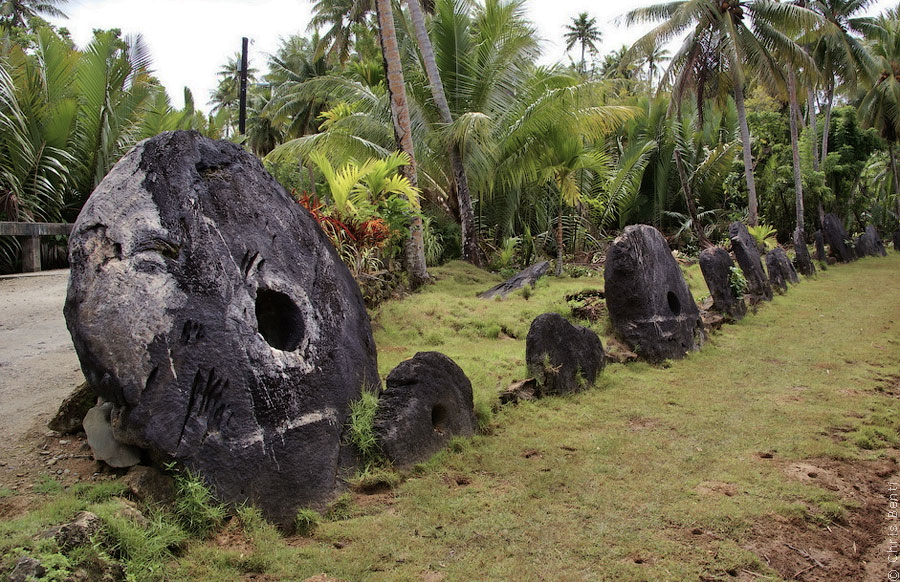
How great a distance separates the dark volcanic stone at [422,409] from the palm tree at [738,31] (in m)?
16.8

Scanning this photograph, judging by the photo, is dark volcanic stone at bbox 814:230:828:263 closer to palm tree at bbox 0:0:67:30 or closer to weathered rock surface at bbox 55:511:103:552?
weathered rock surface at bbox 55:511:103:552

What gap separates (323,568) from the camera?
305 centimetres

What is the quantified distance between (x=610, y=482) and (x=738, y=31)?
60.3 feet

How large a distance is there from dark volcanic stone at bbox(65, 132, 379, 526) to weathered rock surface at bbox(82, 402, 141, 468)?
19 cm

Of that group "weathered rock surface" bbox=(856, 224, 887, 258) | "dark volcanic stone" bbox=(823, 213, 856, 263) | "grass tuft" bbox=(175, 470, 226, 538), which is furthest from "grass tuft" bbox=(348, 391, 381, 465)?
"weathered rock surface" bbox=(856, 224, 887, 258)

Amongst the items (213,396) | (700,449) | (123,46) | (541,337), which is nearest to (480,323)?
(541,337)

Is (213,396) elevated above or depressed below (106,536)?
above

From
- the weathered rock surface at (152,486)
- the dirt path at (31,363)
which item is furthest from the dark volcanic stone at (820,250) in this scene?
the weathered rock surface at (152,486)

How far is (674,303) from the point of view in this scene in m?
7.83

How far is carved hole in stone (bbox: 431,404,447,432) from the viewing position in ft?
14.9

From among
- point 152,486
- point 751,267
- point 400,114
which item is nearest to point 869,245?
point 751,267

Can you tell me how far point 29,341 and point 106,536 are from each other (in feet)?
13.2

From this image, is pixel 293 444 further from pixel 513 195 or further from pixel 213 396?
pixel 513 195

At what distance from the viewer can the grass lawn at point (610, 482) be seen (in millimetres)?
3100
